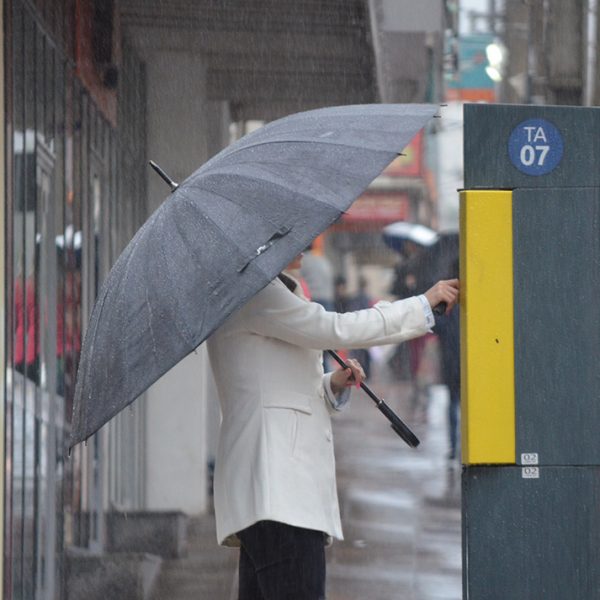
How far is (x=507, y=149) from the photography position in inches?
164

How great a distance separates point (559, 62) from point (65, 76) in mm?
7202

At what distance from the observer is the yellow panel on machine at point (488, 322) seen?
414 centimetres

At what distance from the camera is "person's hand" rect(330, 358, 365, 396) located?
4465 millimetres

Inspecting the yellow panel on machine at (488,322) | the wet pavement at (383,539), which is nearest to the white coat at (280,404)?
the yellow panel on machine at (488,322)

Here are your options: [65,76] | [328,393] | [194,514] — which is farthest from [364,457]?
[328,393]

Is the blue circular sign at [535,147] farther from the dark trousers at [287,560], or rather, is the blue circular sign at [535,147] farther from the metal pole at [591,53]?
the metal pole at [591,53]

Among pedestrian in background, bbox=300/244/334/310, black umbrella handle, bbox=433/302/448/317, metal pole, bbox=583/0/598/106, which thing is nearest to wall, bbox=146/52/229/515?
pedestrian in background, bbox=300/244/334/310

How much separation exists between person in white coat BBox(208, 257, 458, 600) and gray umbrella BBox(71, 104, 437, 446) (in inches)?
12.1

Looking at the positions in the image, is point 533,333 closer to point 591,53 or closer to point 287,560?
point 287,560

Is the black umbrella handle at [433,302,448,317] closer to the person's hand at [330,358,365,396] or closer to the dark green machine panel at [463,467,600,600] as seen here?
the person's hand at [330,358,365,396]

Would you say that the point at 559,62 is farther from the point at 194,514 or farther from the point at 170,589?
the point at 170,589

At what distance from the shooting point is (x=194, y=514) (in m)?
9.97

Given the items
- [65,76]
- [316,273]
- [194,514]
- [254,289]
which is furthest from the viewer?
[316,273]

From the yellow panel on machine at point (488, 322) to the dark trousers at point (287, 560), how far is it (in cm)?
53
